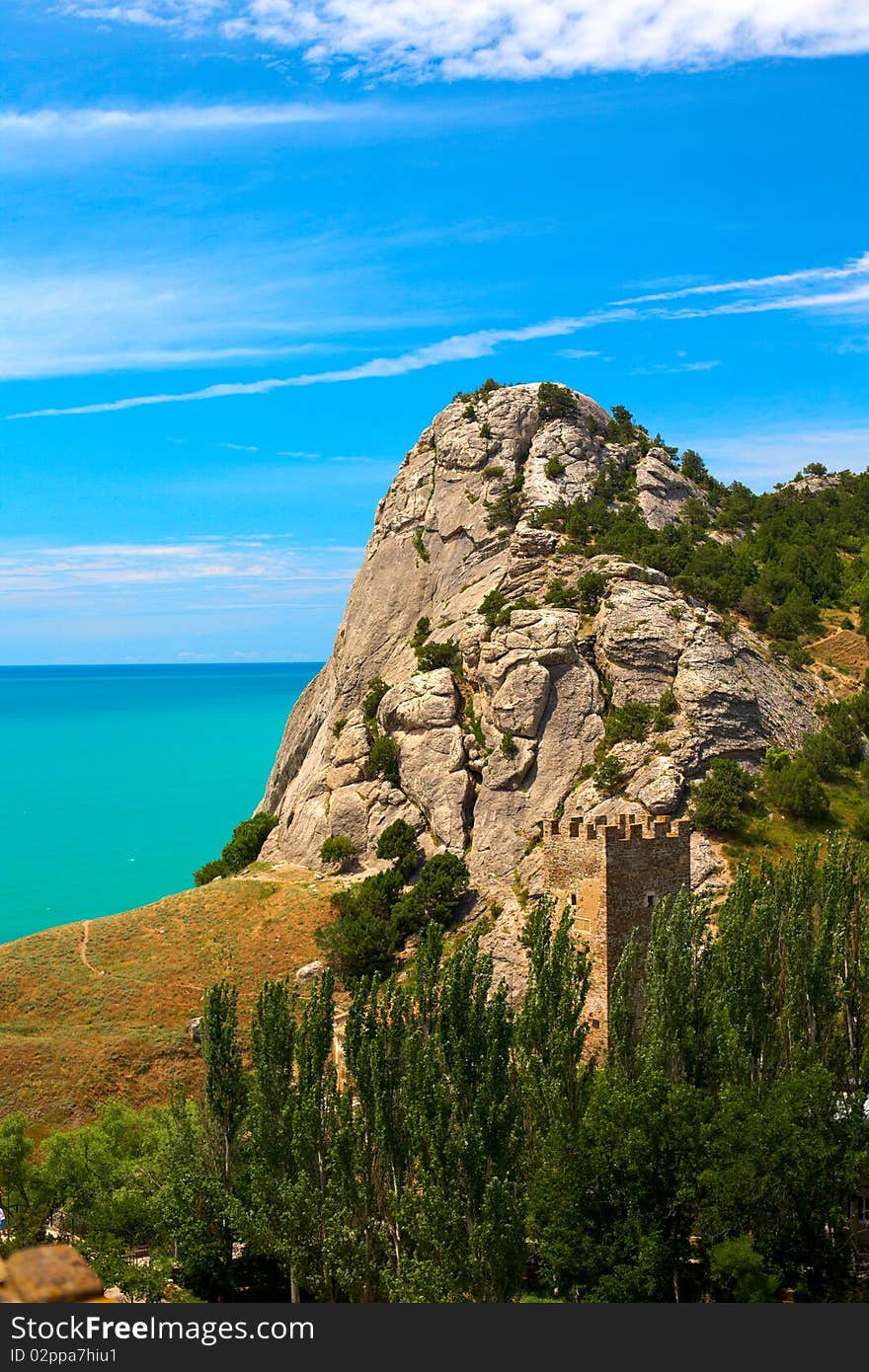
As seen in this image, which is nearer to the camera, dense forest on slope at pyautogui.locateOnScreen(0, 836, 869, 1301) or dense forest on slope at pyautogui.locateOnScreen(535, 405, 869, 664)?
dense forest on slope at pyautogui.locateOnScreen(0, 836, 869, 1301)

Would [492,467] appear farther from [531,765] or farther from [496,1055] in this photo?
[496,1055]

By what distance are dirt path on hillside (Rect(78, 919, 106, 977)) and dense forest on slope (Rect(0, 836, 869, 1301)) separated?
29713 millimetres

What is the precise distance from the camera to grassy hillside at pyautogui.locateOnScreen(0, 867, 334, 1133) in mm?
55656

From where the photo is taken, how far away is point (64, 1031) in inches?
2395

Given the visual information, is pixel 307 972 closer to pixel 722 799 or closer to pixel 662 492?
pixel 722 799

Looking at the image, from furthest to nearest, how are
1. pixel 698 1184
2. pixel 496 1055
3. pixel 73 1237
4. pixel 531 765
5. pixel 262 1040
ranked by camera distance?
pixel 531 765, pixel 73 1237, pixel 262 1040, pixel 496 1055, pixel 698 1184

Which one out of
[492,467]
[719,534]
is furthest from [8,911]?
[719,534]

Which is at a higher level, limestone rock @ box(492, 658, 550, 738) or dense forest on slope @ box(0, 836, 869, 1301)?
limestone rock @ box(492, 658, 550, 738)

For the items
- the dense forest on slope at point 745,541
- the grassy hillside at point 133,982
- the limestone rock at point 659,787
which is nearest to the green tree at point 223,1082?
the grassy hillside at point 133,982

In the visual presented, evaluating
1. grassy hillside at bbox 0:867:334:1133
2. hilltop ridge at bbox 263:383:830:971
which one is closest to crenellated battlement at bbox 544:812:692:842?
grassy hillside at bbox 0:867:334:1133

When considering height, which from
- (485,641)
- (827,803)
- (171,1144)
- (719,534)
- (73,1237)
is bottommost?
(73,1237)

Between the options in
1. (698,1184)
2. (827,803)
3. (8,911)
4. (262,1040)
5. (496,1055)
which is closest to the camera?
(698,1184)

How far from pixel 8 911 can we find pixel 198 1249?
11500cm

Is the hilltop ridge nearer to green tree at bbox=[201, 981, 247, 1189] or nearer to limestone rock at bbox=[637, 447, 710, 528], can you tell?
limestone rock at bbox=[637, 447, 710, 528]
